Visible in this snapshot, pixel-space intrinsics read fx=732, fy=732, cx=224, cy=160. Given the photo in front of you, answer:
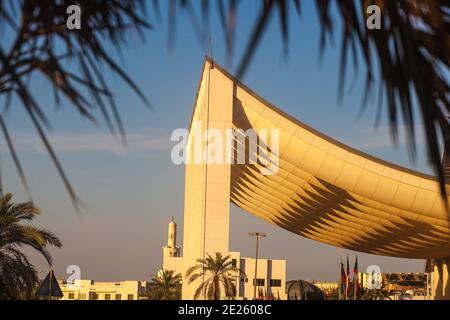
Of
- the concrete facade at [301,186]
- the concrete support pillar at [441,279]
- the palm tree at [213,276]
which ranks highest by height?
the concrete facade at [301,186]

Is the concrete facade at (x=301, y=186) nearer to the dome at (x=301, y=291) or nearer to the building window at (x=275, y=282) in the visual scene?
the dome at (x=301, y=291)

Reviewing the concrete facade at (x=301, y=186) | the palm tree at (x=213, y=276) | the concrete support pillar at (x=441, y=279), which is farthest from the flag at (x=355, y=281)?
the palm tree at (x=213, y=276)

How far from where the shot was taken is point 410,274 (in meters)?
106

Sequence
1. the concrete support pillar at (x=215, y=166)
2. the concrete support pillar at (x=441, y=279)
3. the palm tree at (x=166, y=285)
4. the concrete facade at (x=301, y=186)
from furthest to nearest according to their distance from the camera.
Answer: the palm tree at (x=166, y=285), the concrete support pillar at (x=441, y=279), the concrete facade at (x=301, y=186), the concrete support pillar at (x=215, y=166)

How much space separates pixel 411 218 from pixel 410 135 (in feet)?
130

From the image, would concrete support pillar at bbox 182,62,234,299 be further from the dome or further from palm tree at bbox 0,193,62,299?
the dome

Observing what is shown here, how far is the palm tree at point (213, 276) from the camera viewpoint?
29.4m

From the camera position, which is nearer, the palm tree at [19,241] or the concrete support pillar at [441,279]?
the palm tree at [19,241]

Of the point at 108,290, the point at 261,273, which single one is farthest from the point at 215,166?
the point at 108,290

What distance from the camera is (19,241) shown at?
23672 mm

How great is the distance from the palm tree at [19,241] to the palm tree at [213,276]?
7093 millimetres

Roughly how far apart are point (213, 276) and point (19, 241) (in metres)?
9.56

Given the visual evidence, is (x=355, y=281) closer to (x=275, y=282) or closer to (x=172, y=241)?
(x=275, y=282)
